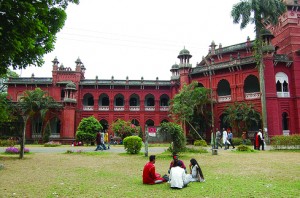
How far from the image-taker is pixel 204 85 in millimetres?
32125

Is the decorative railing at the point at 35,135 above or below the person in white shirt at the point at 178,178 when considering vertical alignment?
above

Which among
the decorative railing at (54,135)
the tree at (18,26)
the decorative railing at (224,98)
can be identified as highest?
the decorative railing at (224,98)

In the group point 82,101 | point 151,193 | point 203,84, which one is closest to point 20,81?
point 82,101

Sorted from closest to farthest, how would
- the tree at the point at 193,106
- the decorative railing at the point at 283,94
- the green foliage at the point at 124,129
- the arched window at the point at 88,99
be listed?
the decorative railing at the point at 283,94 < the tree at the point at 193,106 < the green foliage at the point at 124,129 < the arched window at the point at 88,99

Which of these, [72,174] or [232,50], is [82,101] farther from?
[72,174]

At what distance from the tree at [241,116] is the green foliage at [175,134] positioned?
1378 centimetres

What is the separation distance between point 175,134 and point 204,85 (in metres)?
19.2

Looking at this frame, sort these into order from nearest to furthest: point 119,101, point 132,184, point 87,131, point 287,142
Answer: point 132,184 < point 287,142 < point 87,131 < point 119,101

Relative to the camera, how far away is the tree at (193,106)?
92.7 feet

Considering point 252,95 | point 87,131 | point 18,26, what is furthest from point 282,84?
point 18,26

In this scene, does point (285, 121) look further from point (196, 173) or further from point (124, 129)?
point (196, 173)

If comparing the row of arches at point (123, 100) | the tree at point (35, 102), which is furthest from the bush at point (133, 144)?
the row of arches at point (123, 100)

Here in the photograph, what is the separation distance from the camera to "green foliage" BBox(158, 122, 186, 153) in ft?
45.4

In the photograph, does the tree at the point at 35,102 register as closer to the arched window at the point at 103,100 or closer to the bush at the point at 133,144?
the arched window at the point at 103,100
